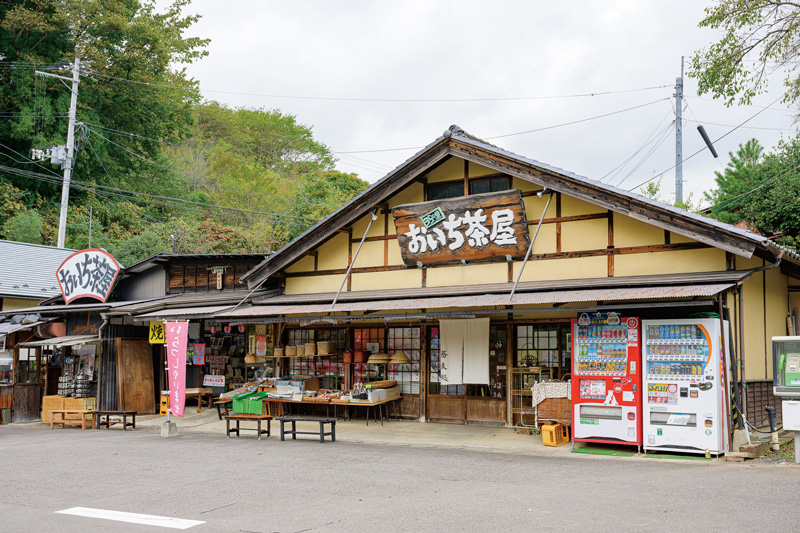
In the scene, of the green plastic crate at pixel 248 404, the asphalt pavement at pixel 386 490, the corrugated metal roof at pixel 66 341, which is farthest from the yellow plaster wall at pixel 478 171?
the corrugated metal roof at pixel 66 341

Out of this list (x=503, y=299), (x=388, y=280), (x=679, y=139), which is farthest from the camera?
(x=679, y=139)

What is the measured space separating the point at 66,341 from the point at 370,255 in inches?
339

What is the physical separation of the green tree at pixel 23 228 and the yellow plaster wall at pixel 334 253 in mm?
18743

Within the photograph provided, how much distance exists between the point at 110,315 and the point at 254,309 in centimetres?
456

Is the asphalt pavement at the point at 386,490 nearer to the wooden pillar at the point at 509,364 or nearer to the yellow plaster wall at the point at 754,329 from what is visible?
the wooden pillar at the point at 509,364

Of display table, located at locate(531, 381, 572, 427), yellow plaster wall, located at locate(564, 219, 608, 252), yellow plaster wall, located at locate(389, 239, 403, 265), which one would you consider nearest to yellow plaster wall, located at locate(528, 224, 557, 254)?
yellow plaster wall, located at locate(564, 219, 608, 252)

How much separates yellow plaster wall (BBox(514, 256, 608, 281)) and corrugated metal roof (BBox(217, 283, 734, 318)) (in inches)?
25.8

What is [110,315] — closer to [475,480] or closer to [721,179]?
[475,480]

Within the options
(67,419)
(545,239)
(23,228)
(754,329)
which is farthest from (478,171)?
(23,228)

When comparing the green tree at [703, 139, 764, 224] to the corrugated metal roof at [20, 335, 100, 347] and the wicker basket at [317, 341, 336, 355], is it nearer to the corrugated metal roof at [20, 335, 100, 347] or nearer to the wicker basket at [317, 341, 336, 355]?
the wicker basket at [317, 341, 336, 355]

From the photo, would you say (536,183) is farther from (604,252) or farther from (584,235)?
(604,252)

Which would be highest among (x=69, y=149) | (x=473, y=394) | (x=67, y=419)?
(x=69, y=149)

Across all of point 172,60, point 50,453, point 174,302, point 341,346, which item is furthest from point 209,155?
point 50,453

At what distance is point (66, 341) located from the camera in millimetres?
17125
